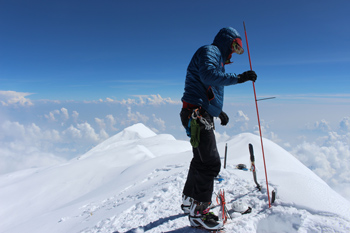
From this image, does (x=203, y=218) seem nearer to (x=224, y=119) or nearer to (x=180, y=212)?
(x=180, y=212)

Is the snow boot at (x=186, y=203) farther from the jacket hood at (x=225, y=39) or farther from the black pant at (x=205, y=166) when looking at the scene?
the jacket hood at (x=225, y=39)

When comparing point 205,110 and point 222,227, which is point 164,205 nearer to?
point 222,227

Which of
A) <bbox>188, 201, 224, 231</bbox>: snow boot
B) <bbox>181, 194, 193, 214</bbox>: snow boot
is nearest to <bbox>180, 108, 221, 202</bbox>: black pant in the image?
<bbox>188, 201, 224, 231</bbox>: snow boot

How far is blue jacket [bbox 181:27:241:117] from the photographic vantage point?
2.99 meters

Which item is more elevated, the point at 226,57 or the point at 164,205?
the point at 226,57

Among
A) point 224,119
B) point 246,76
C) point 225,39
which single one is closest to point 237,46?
point 225,39

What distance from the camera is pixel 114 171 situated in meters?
11.7

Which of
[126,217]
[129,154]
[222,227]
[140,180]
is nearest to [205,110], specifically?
[222,227]

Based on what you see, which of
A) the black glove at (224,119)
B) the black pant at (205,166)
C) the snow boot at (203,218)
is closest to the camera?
the snow boot at (203,218)

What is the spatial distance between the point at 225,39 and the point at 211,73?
37.4 inches

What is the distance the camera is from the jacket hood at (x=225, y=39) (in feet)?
11.5

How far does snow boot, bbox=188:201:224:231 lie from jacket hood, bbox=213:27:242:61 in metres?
2.61

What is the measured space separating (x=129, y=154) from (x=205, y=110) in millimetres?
12272

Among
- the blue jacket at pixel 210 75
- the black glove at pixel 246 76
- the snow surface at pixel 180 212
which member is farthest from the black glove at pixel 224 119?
the snow surface at pixel 180 212
